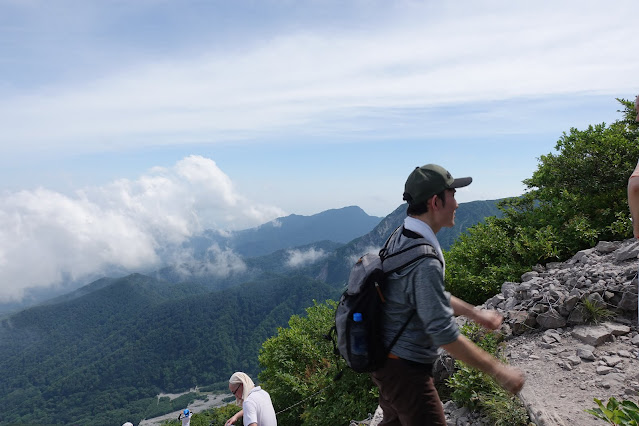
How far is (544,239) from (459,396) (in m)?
5.15

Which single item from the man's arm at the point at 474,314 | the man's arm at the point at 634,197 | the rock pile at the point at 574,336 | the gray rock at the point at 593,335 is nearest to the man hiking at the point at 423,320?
the man's arm at the point at 474,314

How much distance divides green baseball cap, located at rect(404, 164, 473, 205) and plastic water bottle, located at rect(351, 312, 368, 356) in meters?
0.80

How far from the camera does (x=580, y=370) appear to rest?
15.5 ft

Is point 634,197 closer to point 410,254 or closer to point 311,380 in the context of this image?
point 410,254

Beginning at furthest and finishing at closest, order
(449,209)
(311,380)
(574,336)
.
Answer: (311,380)
(574,336)
(449,209)

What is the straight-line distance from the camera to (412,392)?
2.52 meters

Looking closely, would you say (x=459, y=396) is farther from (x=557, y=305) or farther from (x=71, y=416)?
(x=71, y=416)

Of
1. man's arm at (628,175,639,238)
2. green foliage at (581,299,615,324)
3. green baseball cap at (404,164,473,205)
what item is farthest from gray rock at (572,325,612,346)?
green baseball cap at (404,164,473,205)

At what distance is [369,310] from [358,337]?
0.61ft

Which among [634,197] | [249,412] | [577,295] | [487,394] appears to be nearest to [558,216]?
[577,295]

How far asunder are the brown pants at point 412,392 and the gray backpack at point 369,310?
0.10m

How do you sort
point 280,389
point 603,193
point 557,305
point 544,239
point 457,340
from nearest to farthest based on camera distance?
point 457,340
point 557,305
point 544,239
point 603,193
point 280,389

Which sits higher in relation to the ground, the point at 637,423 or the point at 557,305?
the point at 637,423

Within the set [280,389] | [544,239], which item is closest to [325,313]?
[280,389]
